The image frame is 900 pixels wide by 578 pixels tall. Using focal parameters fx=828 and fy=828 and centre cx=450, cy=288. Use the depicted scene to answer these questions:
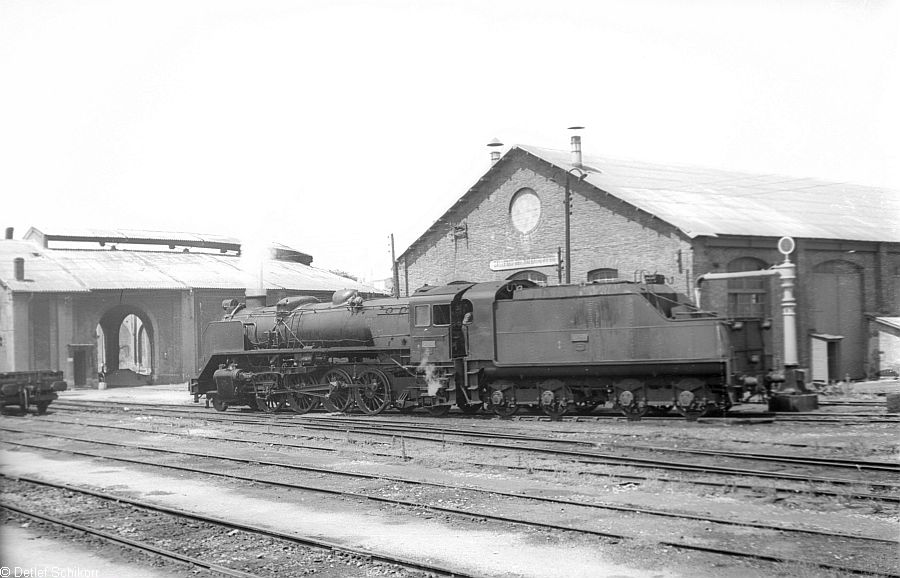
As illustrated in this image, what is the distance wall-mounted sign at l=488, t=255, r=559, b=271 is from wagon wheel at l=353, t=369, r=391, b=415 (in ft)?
38.7

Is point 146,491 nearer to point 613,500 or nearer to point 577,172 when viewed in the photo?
point 613,500

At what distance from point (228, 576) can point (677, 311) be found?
12.1 m

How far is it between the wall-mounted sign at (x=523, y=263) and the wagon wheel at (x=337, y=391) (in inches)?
471

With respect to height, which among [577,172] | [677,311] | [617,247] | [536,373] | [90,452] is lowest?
[90,452]

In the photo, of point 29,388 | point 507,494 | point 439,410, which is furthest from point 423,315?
point 29,388

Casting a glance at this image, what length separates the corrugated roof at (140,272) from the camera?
3550 centimetres

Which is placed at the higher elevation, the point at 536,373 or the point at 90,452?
the point at 536,373

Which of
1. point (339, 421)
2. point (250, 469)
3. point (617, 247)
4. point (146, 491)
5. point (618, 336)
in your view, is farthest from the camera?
point (617, 247)

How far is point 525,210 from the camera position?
108 feet

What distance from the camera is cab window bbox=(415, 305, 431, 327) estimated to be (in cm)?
1969

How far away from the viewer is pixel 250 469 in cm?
1336

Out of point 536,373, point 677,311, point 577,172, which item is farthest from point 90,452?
point 577,172

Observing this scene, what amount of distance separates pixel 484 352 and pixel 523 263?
14066 mm

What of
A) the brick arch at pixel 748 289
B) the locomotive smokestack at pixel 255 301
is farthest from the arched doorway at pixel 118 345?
the brick arch at pixel 748 289
